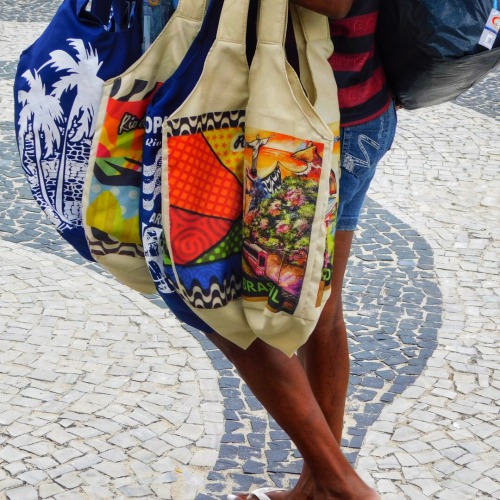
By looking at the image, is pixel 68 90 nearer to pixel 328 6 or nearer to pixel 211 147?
pixel 211 147

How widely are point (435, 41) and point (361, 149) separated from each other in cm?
29

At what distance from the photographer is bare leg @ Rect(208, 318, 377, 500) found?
207 centimetres

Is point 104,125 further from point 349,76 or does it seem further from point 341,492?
point 341,492

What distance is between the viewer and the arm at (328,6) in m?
1.79

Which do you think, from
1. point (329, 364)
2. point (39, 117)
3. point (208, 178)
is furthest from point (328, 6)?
point (329, 364)

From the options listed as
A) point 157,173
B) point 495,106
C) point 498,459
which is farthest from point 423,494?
point 495,106

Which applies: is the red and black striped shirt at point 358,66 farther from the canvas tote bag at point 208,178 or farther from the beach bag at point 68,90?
the beach bag at point 68,90

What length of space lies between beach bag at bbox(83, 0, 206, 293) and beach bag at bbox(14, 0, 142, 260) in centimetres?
5

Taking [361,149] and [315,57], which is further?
[361,149]

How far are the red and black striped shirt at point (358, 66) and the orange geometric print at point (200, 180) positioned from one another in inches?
12.5

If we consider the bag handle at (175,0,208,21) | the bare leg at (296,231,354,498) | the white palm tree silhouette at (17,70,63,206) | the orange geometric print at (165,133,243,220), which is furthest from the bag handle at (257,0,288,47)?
the bare leg at (296,231,354,498)

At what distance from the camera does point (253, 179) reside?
72.1 inches

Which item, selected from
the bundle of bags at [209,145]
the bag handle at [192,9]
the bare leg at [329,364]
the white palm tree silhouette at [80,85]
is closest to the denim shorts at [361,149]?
the bundle of bags at [209,145]

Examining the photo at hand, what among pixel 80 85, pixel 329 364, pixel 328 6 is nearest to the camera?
pixel 328 6
